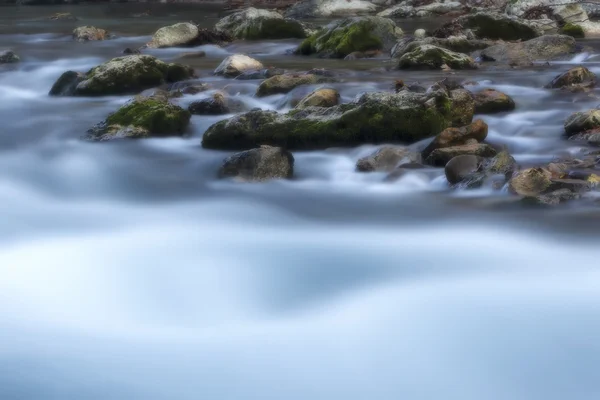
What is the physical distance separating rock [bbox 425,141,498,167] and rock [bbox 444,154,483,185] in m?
0.16

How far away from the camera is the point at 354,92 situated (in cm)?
875

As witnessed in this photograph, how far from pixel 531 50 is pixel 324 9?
40.2 feet

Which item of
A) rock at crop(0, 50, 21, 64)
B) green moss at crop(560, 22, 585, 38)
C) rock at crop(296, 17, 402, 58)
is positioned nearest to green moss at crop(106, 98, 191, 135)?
rock at crop(296, 17, 402, 58)

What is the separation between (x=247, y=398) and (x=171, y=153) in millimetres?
4194

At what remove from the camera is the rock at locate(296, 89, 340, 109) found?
25.5 feet

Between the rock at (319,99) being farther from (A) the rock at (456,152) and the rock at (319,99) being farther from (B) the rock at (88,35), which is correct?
(B) the rock at (88,35)

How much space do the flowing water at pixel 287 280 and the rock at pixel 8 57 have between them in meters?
5.19

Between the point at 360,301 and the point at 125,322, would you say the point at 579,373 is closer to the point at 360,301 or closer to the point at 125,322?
the point at 360,301

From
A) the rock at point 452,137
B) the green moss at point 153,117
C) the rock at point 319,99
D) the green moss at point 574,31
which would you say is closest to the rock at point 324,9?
the green moss at point 574,31

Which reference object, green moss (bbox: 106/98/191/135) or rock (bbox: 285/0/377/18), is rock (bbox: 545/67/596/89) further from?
rock (bbox: 285/0/377/18)

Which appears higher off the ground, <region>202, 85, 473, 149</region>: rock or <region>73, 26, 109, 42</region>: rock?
<region>73, 26, 109, 42</region>: rock

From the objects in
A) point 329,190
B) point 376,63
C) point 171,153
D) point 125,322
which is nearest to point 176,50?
point 376,63

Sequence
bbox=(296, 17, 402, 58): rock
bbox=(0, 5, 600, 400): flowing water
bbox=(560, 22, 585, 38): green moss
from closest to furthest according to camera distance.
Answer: bbox=(0, 5, 600, 400): flowing water, bbox=(296, 17, 402, 58): rock, bbox=(560, 22, 585, 38): green moss

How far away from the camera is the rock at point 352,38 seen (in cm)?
1238
